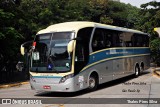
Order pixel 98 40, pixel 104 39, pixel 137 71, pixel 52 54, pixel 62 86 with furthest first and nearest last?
pixel 137 71, pixel 104 39, pixel 98 40, pixel 52 54, pixel 62 86

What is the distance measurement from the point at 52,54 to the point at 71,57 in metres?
0.90

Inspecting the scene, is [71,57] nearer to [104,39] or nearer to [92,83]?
[92,83]

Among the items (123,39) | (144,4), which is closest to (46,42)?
(123,39)

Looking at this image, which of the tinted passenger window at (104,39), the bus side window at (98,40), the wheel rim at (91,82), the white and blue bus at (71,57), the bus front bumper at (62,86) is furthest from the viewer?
the tinted passenger window at (104,39)

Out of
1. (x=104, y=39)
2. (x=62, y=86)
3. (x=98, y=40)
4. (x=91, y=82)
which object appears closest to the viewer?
(x=62, y=86)

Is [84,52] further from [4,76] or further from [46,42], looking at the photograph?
[4,76]

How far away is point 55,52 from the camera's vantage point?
14.3 metres

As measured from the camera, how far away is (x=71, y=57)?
550 inches

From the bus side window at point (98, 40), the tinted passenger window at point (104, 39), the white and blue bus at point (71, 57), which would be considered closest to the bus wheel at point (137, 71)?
the tinted passenger window at point (104, 39)

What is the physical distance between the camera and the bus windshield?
46.0 ft

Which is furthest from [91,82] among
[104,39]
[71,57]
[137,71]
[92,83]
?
[137,71]

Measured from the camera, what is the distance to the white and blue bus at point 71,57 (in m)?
14.0

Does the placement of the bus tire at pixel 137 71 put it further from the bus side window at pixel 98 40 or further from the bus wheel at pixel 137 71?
the bus side window at pixel 98 40

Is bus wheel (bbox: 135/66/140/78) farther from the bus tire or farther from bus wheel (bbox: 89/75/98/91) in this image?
bus wheel (bbox: 89/75/98/91)
